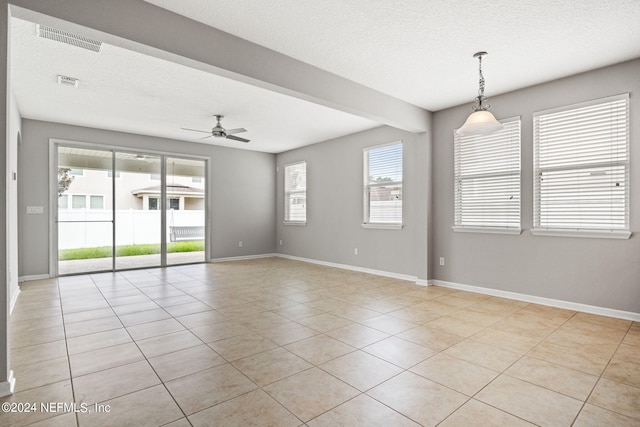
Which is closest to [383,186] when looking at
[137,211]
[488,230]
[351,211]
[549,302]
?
[351,211]

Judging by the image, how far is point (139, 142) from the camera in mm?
6762

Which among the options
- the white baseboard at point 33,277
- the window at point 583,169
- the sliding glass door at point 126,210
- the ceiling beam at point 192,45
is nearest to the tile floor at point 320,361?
the window at point 583,169

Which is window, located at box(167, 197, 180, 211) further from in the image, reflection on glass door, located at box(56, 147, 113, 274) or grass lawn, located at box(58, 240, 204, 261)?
reflection on glass door, located at box(56, 147, 113, 274)

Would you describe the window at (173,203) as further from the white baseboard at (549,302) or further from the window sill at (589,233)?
the window sill at (589,233)

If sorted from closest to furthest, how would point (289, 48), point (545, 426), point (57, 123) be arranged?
point (545, 426) → point (289, 48) → point (57, 123)

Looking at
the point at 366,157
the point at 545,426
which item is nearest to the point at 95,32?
the point at 545,426

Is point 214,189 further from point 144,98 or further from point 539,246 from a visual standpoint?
point 539,246

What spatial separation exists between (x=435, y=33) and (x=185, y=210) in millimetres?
6203

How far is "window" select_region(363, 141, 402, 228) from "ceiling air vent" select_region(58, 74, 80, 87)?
4544 mm

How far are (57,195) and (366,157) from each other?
5670 millimetres

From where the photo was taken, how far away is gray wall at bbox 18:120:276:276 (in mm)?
5625

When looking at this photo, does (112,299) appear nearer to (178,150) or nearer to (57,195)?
(57,195)

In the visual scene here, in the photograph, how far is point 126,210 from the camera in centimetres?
662

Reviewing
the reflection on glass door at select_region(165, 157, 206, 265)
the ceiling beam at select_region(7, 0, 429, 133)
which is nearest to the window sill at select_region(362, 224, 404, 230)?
the ceiling beam at select_region(7, 0, 429, 133)
